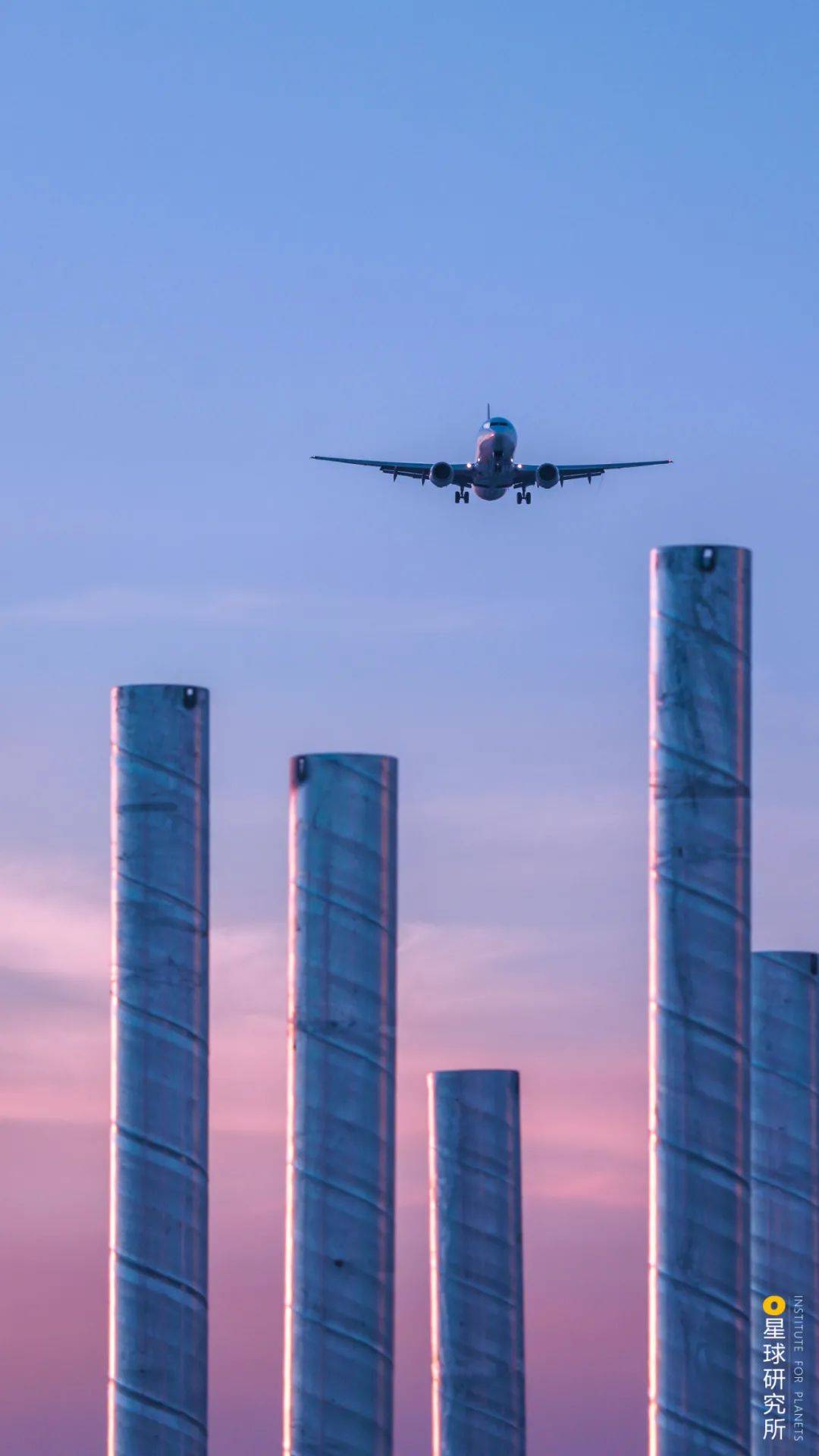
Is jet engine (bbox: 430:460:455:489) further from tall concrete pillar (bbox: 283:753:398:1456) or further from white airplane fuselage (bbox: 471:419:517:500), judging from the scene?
tall concrete pillar (bbox: 283:753:398:1456)

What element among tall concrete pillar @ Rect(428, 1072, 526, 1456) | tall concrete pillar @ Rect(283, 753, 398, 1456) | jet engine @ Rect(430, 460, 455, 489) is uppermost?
jet engine @ Rect(430, 460, 455, 489)

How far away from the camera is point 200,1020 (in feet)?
145

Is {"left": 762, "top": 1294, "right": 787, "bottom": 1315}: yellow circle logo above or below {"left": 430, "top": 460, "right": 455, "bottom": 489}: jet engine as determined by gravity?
below

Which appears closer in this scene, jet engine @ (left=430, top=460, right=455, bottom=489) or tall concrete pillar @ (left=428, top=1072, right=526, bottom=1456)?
tall concrete pillar @ (left=428, top=1072, right=526, bottom=1456)

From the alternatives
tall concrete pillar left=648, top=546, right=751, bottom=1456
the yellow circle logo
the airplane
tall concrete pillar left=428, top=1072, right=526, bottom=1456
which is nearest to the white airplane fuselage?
the airplane

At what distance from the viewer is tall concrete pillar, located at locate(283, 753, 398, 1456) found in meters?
42.1

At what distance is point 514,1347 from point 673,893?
2948 centimetres

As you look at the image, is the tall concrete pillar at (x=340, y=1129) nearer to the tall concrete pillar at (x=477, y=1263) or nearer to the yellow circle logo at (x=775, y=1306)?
the yellow circle logo at (x=775, y=1306)

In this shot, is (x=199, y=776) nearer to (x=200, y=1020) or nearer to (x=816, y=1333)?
(x=200, y=1020)

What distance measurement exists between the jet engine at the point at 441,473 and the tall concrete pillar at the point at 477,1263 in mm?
66676

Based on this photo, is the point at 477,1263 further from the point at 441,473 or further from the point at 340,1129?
the point at 441,473

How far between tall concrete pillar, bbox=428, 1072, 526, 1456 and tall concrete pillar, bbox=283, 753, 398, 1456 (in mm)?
20933

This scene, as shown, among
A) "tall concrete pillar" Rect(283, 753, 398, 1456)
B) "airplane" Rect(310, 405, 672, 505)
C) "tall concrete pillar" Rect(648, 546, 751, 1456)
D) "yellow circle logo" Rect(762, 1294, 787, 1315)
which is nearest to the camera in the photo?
"tall concrete pillar" Rect(648, 546, 751, 1456)

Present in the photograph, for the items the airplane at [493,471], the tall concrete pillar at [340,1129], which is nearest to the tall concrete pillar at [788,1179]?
the tall concrete pillar at [340,1129]
